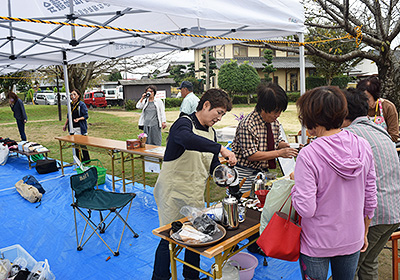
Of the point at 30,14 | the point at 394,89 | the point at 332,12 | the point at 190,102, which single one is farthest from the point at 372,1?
the point at 30,14

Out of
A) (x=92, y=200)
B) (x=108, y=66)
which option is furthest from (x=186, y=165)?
(x=108, y=66)

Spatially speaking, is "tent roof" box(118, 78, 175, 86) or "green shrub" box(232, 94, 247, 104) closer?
"green shrub" box(232, 94, 247, 104)

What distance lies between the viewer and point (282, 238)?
1550 millimetres

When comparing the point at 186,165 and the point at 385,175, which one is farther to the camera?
the point at 186,165

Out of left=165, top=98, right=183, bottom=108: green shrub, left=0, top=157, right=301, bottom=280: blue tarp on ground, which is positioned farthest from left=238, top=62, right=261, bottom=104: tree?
left=0, top=157, right=301, bottom=280: blue tarp on ground

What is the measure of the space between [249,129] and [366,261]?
4.01ft

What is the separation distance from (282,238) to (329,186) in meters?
0.34

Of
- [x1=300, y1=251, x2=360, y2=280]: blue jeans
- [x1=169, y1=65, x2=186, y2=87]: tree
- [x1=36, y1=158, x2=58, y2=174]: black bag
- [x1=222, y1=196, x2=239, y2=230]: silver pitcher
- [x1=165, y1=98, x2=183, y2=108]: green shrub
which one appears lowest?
[x1=36, y1=158, x2=58, y2=174]: black bag

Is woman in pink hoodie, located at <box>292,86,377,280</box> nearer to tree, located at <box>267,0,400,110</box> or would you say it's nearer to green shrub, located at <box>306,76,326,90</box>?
tree, located at <box>267,0,400,110</box>

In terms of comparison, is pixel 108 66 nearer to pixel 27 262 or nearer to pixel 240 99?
pixel 240 99

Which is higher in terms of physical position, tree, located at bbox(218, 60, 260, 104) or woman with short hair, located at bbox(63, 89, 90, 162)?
tree, located at bbox(218, 60, 260, 104)

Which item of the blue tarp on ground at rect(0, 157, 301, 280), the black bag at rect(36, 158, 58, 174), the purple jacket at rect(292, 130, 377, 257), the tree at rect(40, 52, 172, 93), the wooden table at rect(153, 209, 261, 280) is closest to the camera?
the purple jacket at rect(292, 130, 377, 257)

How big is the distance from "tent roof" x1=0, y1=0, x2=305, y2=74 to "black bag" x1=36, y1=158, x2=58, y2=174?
2.15 m

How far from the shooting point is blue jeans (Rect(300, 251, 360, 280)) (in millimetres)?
1541
